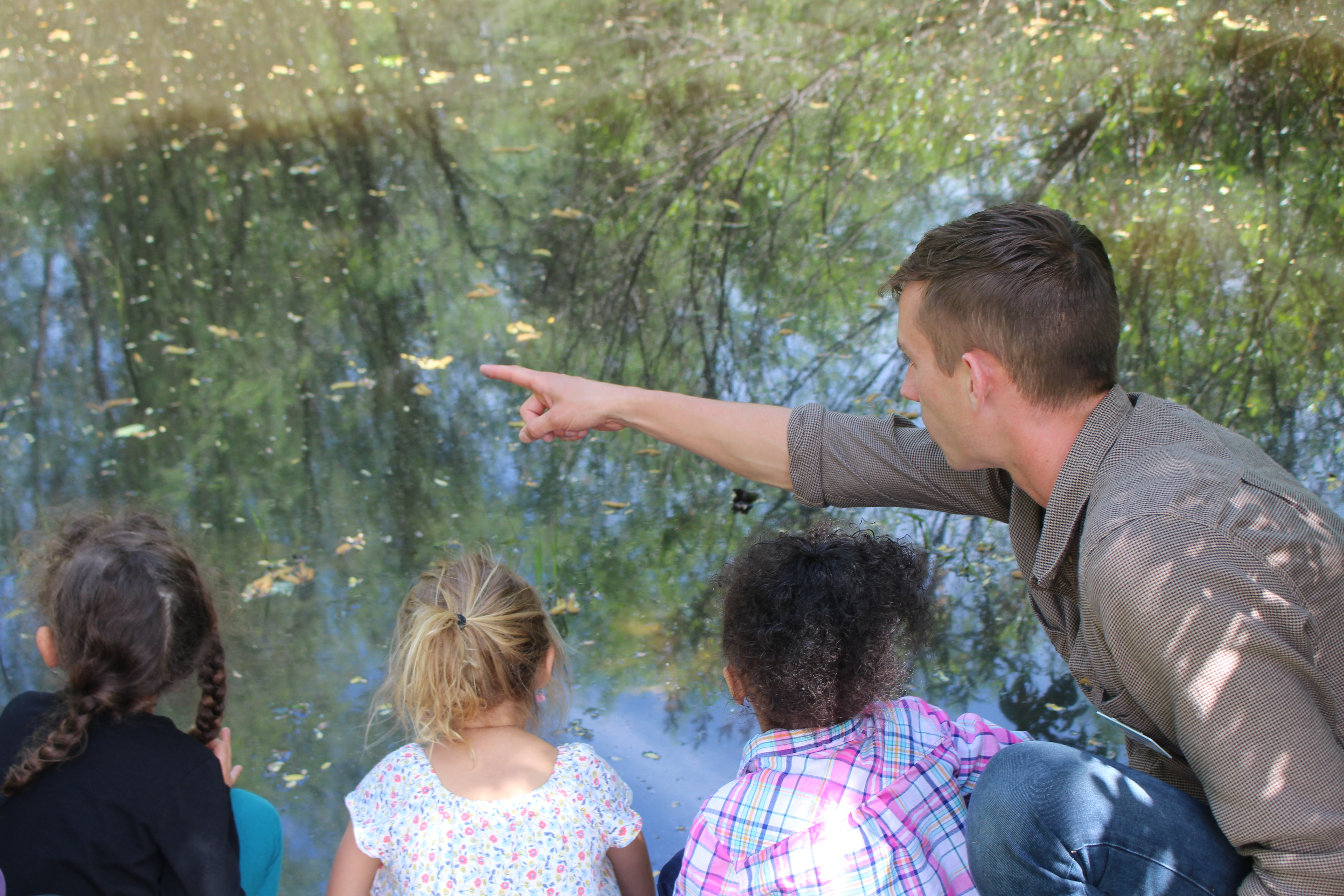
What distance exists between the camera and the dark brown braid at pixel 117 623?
1.75m

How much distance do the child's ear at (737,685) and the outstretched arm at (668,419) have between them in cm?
57

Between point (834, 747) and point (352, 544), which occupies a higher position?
point (834, 747)

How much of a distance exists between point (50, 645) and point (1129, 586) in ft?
5.24

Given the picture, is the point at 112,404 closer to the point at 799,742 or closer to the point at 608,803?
the point at 608,803

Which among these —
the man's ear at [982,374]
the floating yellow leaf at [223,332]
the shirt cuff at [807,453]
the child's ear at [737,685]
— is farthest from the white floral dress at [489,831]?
the floating yellow leaf at [223,332]

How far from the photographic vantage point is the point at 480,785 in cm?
182

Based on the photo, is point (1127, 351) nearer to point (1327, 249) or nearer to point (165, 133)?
point (1327, 249)

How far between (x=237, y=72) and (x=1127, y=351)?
5.20 meters

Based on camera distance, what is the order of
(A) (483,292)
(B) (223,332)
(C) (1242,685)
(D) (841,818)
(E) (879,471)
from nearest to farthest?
(C) (1242,685) → (D) (841,818) → (E) (879,471) → (B) (223,332) → (A) (483,292)

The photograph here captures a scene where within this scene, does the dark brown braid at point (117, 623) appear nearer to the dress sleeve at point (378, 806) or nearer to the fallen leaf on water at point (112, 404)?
the dress sleeve at point (378, 806)

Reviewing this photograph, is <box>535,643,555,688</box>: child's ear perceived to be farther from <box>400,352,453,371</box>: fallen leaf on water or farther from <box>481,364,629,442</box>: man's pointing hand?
<box>400,352,453,371</box>: fallen leaf on water

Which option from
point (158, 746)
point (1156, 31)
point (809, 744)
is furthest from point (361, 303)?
point (1156, 31)

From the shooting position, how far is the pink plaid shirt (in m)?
1.64

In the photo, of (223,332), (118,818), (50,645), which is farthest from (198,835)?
(223,332)
